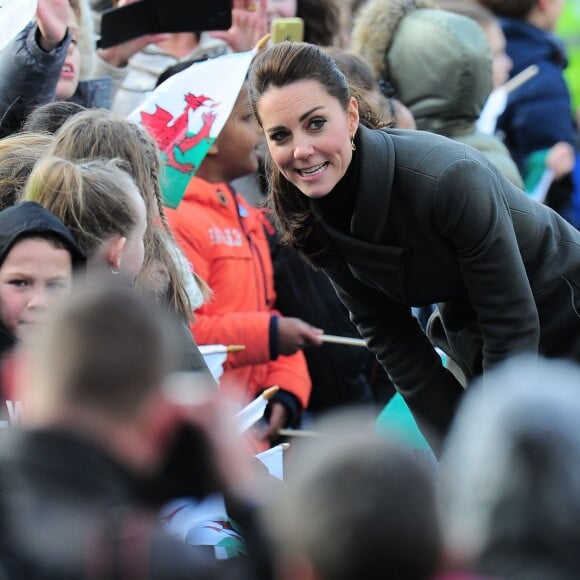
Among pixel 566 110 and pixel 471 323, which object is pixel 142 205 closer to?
pixel 471 323

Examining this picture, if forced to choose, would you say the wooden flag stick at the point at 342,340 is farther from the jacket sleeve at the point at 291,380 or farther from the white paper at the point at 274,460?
Result: the white paper at the point at 274,460

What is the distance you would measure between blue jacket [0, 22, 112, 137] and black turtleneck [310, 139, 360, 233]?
90 centimetres

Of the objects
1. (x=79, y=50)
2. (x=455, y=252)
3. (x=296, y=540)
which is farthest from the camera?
(x=79, y=50)

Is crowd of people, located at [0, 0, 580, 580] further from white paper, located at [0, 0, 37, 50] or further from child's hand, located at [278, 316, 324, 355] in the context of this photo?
white paper, located at [0, 0, 37, 50]

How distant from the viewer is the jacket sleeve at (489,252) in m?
3.29

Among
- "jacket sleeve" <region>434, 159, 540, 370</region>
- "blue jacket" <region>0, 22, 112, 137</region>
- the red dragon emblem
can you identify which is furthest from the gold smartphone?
"jacket sleeve" <region>434, 159, 540, 370</region>

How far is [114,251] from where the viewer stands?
305 cm

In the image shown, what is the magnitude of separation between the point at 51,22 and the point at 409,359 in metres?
1.45

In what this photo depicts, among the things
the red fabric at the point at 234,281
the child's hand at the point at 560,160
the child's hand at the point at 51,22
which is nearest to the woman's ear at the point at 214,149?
the red fabric at the point at 234,281

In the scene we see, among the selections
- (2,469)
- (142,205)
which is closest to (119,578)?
(2,469)

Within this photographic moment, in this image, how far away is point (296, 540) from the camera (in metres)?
1.59

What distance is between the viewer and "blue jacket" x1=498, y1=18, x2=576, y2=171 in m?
5.90

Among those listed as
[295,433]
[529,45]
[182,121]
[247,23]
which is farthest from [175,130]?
[529,45]

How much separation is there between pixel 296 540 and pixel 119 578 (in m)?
0.27
